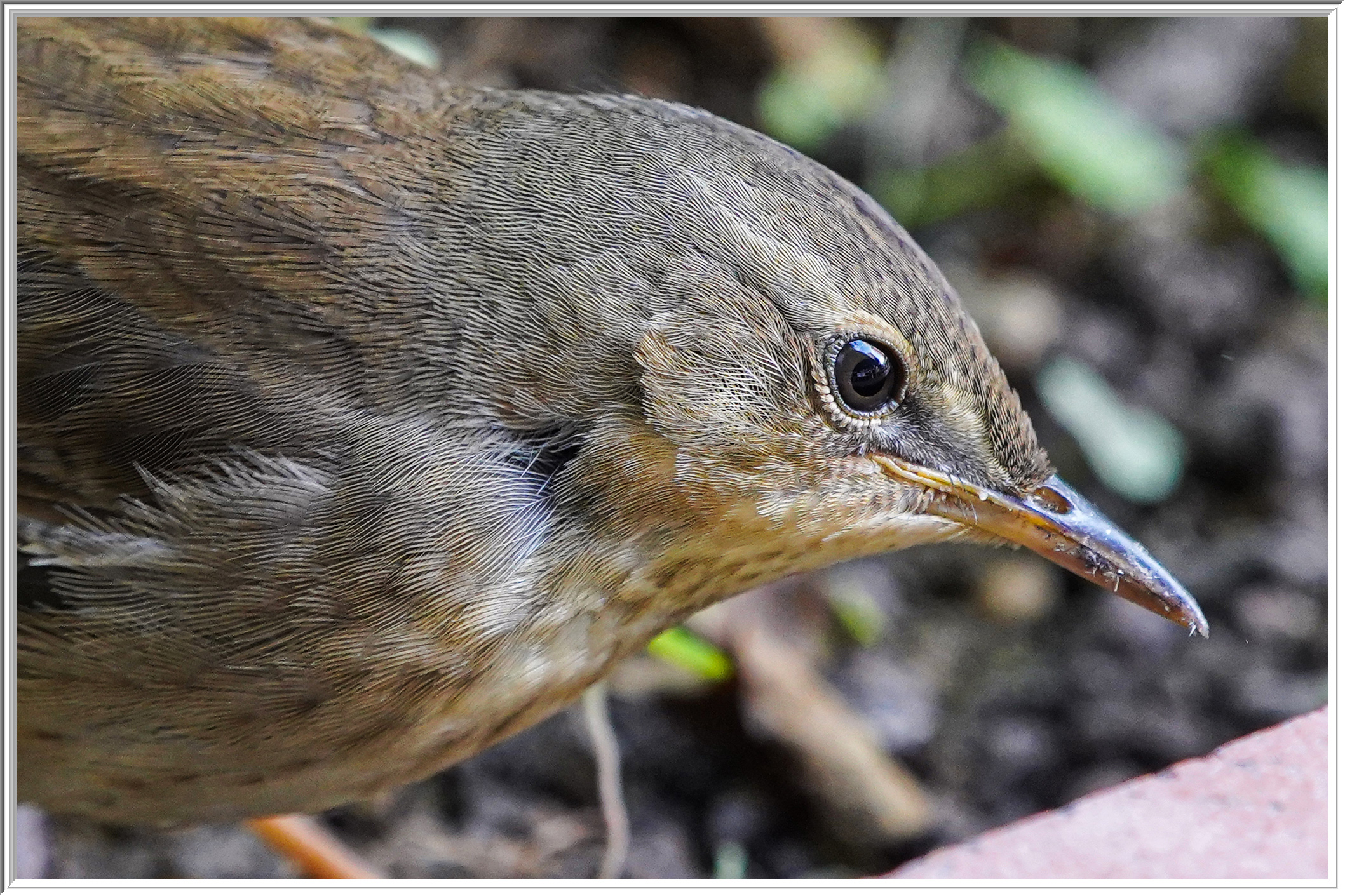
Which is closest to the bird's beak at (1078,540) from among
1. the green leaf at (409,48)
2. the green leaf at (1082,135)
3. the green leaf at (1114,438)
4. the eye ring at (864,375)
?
the eye ring at (864,375)

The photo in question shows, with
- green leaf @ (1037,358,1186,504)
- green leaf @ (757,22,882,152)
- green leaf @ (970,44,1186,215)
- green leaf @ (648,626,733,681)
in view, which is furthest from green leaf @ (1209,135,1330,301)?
green leaf @ (648,626,733,681)

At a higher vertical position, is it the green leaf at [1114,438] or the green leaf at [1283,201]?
the green leaf at [1283,201]

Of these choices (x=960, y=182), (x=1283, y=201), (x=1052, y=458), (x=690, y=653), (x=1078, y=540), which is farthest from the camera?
(x=960, y=182)

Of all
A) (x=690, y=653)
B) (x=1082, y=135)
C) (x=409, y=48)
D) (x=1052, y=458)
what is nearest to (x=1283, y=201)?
(x=1082, y=135)

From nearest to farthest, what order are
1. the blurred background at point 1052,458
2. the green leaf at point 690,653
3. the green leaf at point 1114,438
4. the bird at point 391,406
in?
the bird at point 391,406, the green leaf at point 690,653, the blurred background at point 1052,458, the green leaf at point 1114,438

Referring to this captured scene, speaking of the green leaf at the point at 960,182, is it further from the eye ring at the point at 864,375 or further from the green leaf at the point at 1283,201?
the eye ring at the point at 864,375

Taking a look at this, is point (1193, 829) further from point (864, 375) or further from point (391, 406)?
point (391, 406)

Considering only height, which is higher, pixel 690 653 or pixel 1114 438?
pixel 1114 438

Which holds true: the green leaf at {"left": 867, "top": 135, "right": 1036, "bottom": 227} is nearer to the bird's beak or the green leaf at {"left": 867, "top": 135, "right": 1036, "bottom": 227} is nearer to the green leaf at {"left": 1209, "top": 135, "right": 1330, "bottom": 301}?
the green leaf at {"left": 1209, "top": 135, "right": 1330, "bottom": 301}
